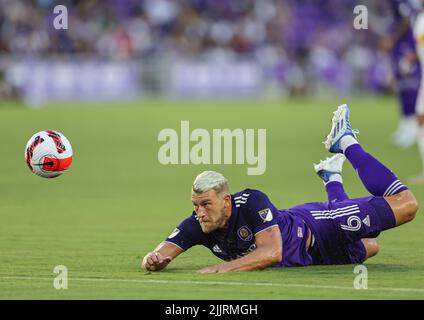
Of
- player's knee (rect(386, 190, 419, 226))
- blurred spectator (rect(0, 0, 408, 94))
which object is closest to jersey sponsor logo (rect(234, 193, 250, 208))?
player's knee (rect(386, 190, 419, 226))

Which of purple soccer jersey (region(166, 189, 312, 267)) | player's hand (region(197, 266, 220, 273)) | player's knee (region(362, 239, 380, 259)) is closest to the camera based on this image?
purple soccer jersey (region(166, 189, 312, 267))

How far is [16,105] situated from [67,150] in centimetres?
2692

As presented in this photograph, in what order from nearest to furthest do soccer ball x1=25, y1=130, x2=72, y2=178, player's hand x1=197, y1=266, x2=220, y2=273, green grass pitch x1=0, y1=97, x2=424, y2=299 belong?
green grass pitch x1=0, y1=97, x2=424, y2=299
player's hand x1=197, y1=266, x2=220, y2=273
soccer ball x1=25, y1=130, x2=72, y2=178

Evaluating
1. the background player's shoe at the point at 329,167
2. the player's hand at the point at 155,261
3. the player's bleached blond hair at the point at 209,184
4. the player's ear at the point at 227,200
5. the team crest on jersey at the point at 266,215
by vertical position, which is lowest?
the player's hand at the point at 155,261

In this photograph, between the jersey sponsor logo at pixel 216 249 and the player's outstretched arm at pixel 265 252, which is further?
the jersey sponsor logo at pixel 216 249

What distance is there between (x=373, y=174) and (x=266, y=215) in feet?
4.36

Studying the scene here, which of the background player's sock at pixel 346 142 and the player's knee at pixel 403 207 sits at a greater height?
the background player's sock at pixel 346 142

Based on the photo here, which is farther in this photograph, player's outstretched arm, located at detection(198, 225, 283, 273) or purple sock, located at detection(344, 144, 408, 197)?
purple sock, located at detection(344, 144, 408, 197)

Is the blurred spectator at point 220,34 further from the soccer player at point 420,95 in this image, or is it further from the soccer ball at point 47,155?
the soccer ball at point 47,155

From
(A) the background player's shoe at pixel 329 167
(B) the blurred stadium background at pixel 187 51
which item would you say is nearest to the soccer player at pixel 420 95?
(A) the background player's shoe at pixel 329 167

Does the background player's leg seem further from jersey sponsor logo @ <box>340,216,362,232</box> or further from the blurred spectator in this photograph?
the blurred spectator

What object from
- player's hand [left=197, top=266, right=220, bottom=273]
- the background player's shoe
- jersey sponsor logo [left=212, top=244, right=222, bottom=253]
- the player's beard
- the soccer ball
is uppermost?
the soccer ball

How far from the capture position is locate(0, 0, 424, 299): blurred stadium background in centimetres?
1035

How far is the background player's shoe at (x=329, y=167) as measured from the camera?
11.9 m
